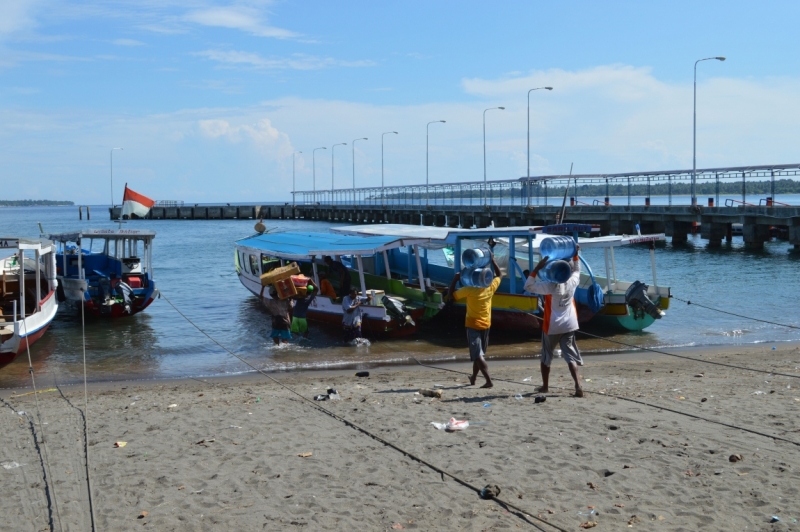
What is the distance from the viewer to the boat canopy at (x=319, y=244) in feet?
56.4

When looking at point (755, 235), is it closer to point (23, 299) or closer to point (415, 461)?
point (23, 299)

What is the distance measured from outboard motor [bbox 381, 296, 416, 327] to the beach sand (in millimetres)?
6073

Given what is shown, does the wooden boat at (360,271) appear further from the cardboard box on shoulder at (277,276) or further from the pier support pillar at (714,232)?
the pier support pillar at (714,232)

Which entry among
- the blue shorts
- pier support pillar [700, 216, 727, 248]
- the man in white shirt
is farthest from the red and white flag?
pier support pillar [700, 216, 727, 248]

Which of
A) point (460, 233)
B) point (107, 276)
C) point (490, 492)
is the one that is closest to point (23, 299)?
point (107, 276)

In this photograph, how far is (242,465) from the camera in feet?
22.7

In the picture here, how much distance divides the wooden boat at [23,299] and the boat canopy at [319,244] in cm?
547

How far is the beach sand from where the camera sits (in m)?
5.73

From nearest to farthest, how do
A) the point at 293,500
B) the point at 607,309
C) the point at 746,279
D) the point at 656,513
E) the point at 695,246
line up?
the point at 656,513 → the point at 293,500 → the point at 607,309 → the point at 746,279 → the point at 695,246

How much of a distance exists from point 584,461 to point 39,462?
16.6 feet

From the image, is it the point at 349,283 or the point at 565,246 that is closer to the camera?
the point at 565,246

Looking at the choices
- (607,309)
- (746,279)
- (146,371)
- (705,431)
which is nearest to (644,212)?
(746,279)

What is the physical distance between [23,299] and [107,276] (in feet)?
26.3

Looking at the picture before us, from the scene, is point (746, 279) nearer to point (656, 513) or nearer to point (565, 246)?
point (565, 246)
